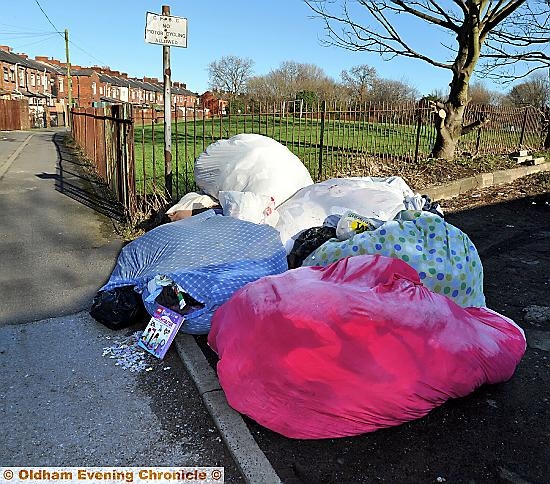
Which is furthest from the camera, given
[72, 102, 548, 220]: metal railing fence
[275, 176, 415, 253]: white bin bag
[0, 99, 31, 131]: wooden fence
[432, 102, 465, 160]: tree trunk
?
[0, 99, 31, 131]: wooden fence

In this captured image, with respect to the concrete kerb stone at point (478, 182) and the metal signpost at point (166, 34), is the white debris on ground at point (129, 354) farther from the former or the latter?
the concrete kerb stone at point (478, 182)

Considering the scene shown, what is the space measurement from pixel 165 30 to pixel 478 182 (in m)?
6.35

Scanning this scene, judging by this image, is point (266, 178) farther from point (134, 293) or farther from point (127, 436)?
point (127, 436)

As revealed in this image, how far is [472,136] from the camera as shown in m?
14.2

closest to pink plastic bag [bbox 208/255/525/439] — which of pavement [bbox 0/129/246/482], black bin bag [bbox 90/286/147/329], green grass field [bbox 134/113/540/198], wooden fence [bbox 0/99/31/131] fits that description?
pavement [bbox 0/129/246/482]

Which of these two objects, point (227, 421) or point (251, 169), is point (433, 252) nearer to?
point (227, 421)

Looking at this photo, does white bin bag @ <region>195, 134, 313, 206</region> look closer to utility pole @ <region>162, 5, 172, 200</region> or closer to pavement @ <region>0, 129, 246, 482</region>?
utility pole @ <region>162, 5, 172, 200</region>

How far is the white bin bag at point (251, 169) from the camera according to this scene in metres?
4.89

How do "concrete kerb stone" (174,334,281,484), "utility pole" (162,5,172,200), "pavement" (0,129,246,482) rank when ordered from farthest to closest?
"utility pole" (162,5,172,200), "pavement" (0,129,246,482), "concrete kerb stone" (174,334,281,484)

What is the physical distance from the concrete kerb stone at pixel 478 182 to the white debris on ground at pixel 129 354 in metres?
6.01

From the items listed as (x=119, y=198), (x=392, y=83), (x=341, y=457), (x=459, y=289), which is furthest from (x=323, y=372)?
(x=392, y=83)

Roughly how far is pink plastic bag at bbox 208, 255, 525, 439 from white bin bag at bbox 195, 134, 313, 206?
2507 mm

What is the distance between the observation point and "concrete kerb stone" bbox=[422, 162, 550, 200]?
8273 millimetres

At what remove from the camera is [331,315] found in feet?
7.18
